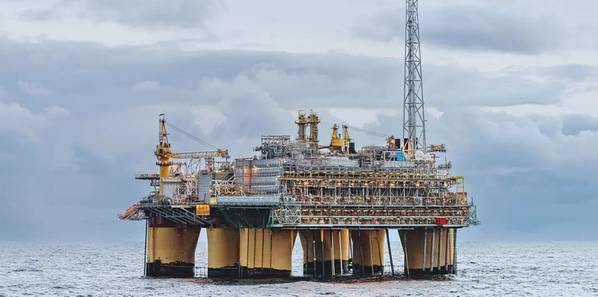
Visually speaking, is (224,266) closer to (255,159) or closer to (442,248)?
(255,159)

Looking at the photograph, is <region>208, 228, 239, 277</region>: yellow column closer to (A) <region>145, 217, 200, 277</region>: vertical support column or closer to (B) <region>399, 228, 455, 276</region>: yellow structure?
(A) <region>145, 217, 200, 277</region>: vertical support column

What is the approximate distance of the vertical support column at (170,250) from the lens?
107m

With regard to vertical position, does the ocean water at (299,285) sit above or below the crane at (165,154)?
below

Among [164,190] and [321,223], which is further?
[164,190]

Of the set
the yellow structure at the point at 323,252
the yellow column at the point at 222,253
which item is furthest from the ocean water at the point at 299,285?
the yellow structure at the point at 323,252

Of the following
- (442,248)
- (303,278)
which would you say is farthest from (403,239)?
(303,278)

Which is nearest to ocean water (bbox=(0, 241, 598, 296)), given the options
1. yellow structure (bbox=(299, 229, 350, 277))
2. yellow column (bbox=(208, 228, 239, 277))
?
yellow column (bbox=(208, 228, 239, 277))

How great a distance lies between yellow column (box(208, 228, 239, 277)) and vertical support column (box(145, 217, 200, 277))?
4.79m

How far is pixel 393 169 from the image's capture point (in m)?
103

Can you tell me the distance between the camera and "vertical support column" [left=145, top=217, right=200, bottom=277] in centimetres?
10731

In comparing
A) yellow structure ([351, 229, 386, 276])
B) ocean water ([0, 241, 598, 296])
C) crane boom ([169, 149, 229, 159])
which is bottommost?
ocean water ([0, 241, 598, 296])

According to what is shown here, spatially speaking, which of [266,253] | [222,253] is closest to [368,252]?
[222,253]

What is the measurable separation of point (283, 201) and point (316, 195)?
4102 mm

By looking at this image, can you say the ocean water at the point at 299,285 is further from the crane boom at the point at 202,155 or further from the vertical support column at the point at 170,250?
the crane boom at the point at 202,155
